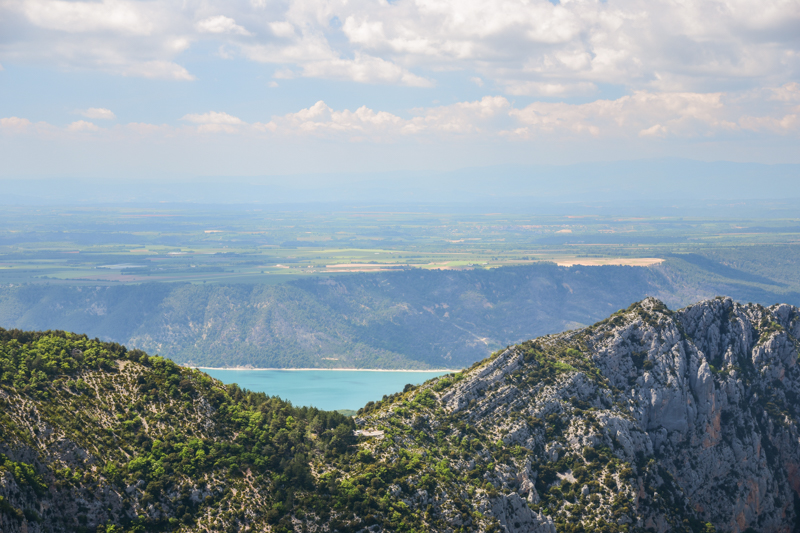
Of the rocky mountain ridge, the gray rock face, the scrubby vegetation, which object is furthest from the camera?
the gray rock face

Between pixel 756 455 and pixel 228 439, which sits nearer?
pixel 228 439

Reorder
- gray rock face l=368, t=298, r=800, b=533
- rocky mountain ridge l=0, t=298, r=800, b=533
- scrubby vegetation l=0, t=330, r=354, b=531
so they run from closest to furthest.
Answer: scrubby vegetation l=0, t=330, r=354, b=531, rocky mountain ridge l=0, t=298, r=800, b=533, gray rock face l=368, t=298, r=800, b=533

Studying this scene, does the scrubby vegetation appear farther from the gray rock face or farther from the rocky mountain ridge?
the gray rock face

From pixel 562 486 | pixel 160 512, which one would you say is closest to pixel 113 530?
pixel 160 512

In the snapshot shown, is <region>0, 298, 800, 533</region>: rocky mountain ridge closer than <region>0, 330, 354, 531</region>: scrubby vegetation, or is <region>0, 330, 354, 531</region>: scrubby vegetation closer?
<region>0, 330, 354, 531</region>: scrubby vegetation

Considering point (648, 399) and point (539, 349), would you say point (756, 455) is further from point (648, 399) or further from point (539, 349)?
point (539, 349)

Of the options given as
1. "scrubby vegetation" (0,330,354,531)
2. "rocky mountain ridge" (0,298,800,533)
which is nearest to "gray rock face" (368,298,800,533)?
"rocky mountain ridge" (0,298,800,533)

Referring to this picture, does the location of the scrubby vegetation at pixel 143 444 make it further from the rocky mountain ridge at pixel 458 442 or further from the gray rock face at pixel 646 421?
the gray rock face at pixel 646 421

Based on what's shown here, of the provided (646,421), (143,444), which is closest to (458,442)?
(646,421)
